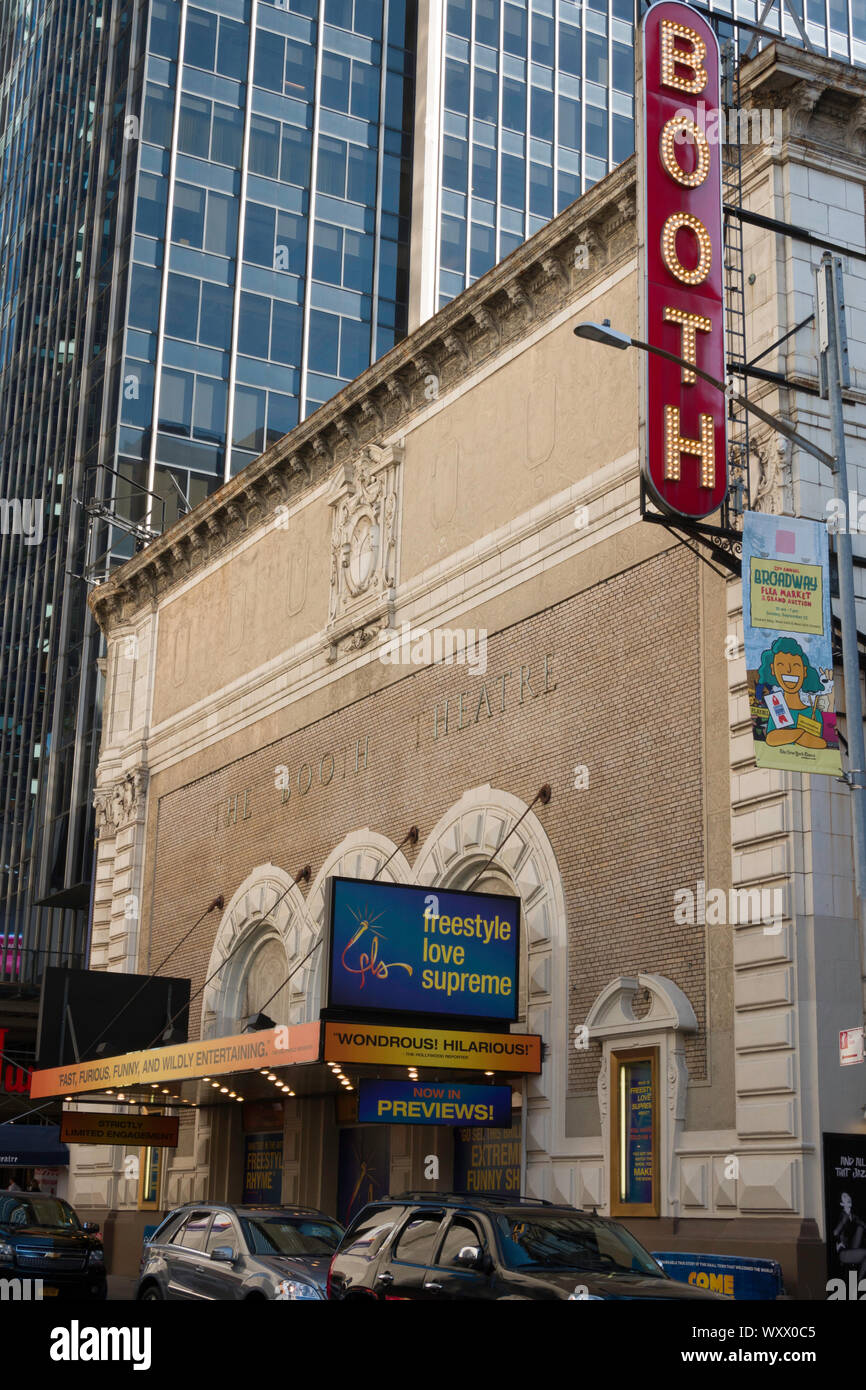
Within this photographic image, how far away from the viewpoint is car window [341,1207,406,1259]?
1488cm

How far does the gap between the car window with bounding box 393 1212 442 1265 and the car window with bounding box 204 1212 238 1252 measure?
12.4 ft

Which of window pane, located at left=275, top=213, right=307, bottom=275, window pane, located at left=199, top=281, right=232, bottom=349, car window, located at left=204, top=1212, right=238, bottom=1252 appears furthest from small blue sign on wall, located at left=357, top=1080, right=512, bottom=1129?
window pane, located at left=275, top=213, right=307, bottom=275

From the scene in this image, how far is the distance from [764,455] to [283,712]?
527 inches

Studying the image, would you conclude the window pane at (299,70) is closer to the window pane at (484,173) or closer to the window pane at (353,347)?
the window pane at (484,173)

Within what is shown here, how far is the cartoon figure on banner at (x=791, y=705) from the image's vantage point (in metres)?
16.6

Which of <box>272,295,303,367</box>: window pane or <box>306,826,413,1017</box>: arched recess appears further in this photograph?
<box>272,295,303,367</box>: window pane

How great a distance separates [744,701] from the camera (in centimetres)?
1961

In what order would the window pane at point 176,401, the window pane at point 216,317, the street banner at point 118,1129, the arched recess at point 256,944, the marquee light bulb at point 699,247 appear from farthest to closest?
1. the window pane at point 216,317
2. the window pane at point 176,401
3. the street banner at point 118,1129
4. the arched recess at point 256,944
5. the marquee light bulb at point 699,247

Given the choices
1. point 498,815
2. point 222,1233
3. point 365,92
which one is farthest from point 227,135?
point 222,1233

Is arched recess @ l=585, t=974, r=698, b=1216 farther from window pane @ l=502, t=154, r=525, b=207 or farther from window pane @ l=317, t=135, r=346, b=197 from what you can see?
window pane @ l=502, t=154, r=525, b=207

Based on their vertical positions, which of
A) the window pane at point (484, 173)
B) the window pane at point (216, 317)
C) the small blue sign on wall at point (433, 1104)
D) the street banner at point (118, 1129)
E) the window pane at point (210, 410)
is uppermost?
the window pane at point (484, 173)

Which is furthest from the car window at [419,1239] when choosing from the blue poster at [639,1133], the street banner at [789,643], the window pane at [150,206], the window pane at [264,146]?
the window pane at [264,146]

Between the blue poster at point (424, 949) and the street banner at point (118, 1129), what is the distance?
10.5 meters
